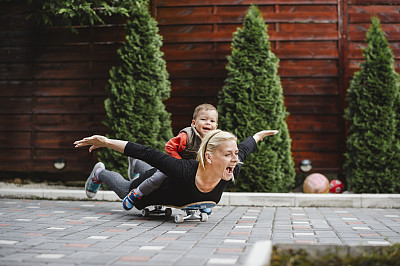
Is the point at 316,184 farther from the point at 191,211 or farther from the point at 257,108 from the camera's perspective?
the point at 191,211

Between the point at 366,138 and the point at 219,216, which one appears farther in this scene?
the point at 366,138

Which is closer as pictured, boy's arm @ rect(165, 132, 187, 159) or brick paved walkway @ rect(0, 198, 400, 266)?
brick paved walkway @ rect(0, 198, 400, 266)

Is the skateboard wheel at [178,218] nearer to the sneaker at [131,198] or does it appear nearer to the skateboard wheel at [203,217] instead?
the skateboard wheel at [203,217]

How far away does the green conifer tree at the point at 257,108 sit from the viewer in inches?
293

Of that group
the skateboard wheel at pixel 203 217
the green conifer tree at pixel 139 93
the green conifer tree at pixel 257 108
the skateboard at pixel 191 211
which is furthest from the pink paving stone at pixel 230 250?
the green conifer tree at pixel 139 93

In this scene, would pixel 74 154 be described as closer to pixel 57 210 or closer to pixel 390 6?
pixel 57 210

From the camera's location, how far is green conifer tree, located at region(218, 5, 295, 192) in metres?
7.44

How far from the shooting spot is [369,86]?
767 centimetres

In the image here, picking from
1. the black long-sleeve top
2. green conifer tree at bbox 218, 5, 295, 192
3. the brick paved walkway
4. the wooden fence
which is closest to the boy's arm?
the black long-sleeve top

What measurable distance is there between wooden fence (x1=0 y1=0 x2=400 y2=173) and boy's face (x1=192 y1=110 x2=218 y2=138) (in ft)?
11.3

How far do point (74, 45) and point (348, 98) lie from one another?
555cm

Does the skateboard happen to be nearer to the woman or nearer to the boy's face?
the woman

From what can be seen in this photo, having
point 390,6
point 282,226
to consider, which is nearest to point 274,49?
point 390,6

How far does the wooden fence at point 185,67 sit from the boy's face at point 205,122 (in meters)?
3.45
